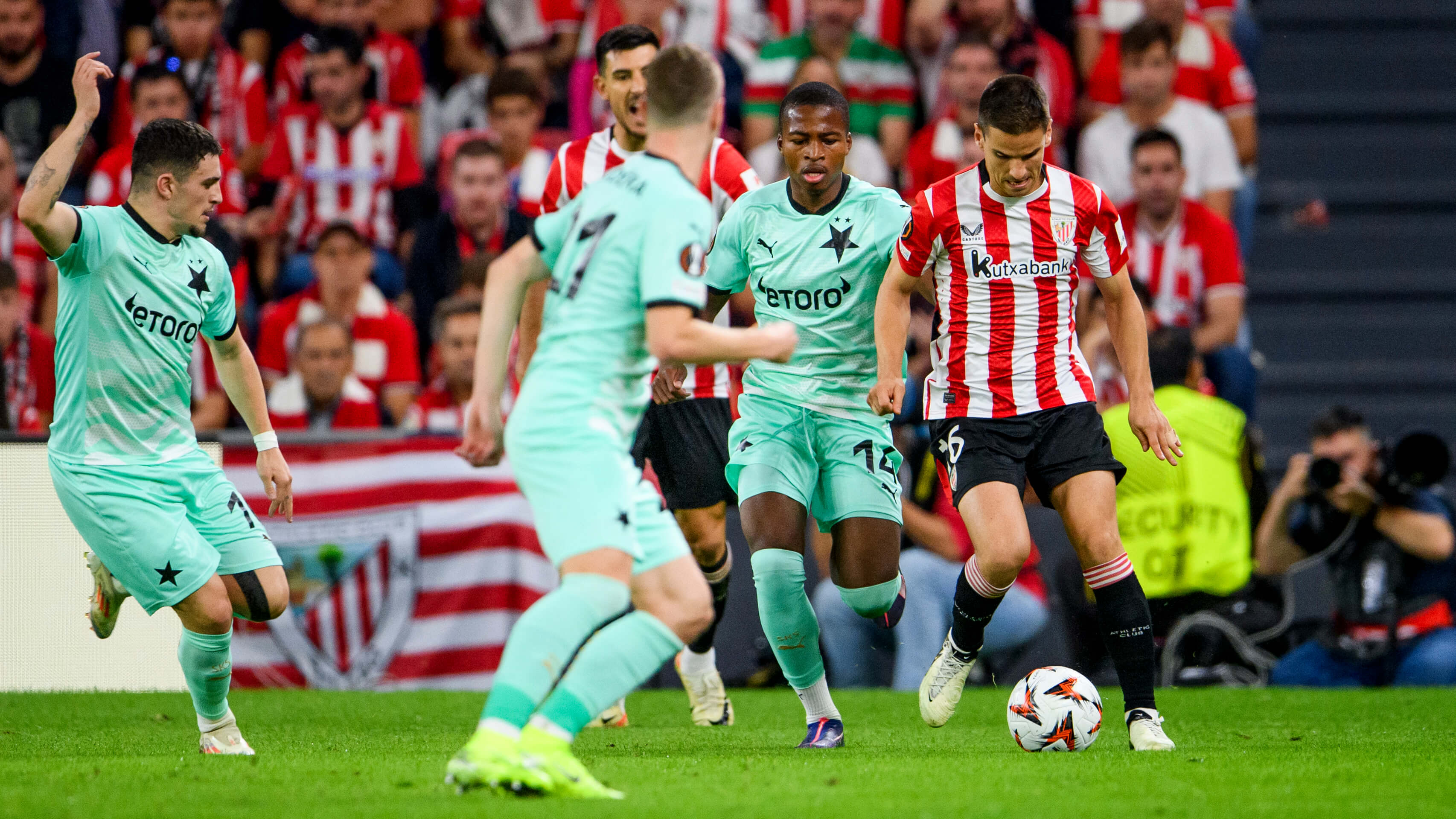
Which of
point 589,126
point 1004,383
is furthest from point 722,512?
point 589,126

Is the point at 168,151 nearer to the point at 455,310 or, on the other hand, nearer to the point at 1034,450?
the point at 1034,450

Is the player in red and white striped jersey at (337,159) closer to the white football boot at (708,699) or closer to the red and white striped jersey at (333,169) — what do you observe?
the red and white striped jersey at (333,169)

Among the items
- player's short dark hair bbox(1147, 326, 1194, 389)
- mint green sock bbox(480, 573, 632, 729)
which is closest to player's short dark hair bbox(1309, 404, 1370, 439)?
player's short dark hair bbox(1147, 326, 1194, 389)

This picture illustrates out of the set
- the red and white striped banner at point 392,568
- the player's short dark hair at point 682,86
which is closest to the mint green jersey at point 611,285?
the player's short dark hair at point 682,86

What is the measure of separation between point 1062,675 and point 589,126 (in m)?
7.18

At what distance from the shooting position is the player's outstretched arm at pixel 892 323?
595 centimetres

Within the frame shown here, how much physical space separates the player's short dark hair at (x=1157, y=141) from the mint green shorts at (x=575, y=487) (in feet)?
22.6

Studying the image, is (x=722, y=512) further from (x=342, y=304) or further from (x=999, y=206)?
(x=342, y=304)

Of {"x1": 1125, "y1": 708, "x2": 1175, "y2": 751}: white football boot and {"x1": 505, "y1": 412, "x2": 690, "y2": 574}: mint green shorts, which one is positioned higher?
{"x1": 505, "y1": 412, "x2": 690, "y2": 574}: mint green shorts

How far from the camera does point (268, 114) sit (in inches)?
481

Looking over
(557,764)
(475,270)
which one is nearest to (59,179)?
(557,764)

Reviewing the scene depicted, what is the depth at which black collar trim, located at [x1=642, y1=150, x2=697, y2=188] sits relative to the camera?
4613mm

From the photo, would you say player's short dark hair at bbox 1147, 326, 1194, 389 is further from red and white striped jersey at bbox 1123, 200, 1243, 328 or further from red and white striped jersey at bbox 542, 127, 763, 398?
red and white striped jersey at bbox 542, 127, 763, 398

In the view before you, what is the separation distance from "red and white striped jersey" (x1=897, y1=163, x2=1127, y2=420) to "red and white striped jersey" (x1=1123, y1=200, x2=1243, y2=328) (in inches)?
187
